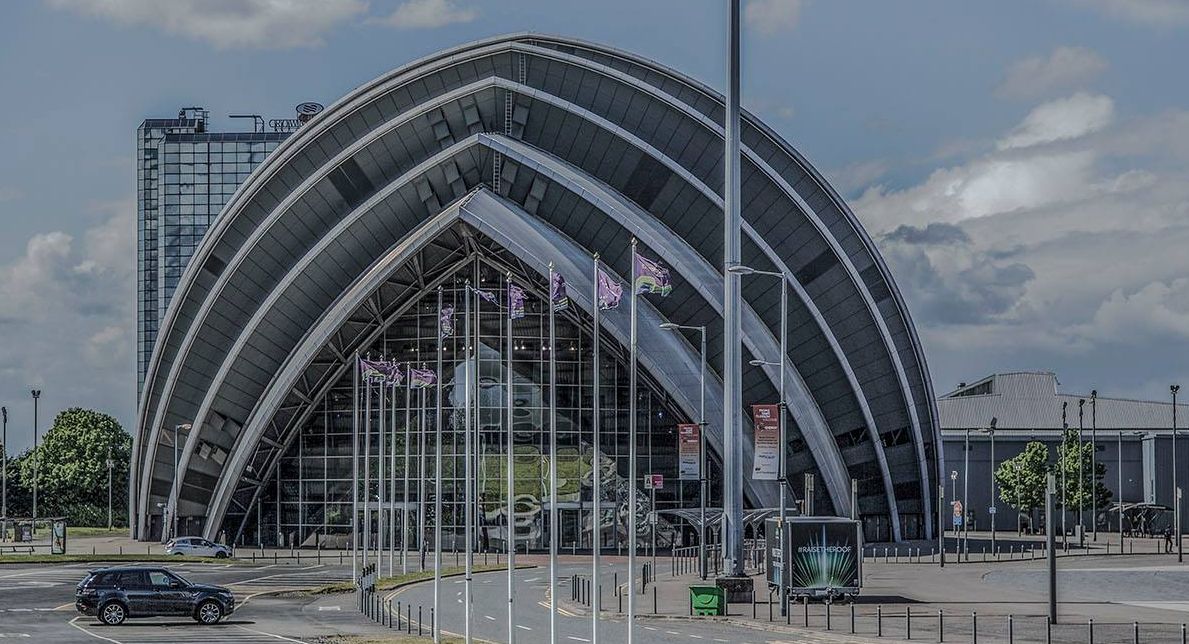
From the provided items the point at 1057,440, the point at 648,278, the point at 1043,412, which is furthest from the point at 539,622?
the point at 1043,412

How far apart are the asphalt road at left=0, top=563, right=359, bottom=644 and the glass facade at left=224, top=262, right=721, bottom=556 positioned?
31.5m

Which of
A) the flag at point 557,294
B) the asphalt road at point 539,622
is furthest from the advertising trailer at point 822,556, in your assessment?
the flag at point 557,294

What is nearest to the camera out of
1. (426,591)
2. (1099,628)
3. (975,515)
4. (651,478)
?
(1099,628)

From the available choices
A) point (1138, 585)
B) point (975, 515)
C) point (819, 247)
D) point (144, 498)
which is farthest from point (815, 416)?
point (975, 515)

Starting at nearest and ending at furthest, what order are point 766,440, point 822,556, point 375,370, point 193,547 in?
point 822,556 → point 766,440 → point 375,370 → point 193,547

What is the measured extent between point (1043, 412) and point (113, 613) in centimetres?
12999

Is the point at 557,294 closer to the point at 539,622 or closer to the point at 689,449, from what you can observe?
the point at 539,622

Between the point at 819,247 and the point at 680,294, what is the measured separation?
29.6 feet

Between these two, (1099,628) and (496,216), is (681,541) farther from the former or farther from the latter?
(1099,628)

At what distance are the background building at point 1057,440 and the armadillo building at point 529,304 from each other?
35733mm

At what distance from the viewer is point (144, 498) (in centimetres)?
10756

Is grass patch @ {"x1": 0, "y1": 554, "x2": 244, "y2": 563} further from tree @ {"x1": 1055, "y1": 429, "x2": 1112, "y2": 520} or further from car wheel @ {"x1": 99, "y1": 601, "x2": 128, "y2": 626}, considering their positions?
tree @ {"x1": 1055, "y1": 429, "x2": 1112, "y2": 520}

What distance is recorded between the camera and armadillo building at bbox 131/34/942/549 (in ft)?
317

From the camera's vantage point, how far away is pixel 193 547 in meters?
96.3
